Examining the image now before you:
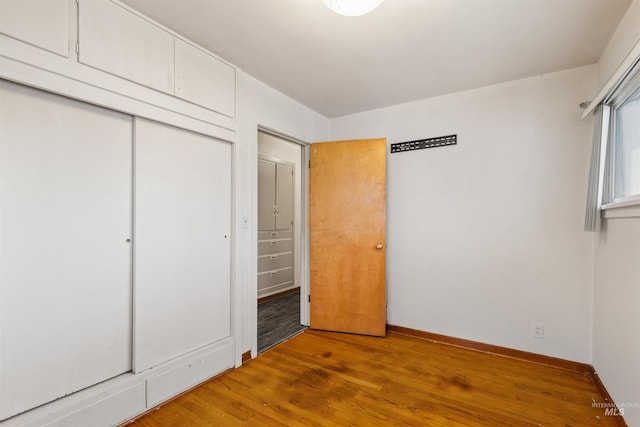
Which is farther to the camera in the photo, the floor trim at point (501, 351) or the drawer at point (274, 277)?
the drawer at point (274, 277)

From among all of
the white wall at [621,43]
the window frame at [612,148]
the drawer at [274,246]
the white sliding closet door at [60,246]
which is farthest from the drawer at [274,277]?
the white wall at [621,43]

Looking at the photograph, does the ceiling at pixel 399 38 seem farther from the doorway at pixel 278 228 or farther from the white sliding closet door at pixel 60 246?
the doorway at pixel 278 228

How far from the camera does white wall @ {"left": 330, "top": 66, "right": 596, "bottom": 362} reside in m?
2.30

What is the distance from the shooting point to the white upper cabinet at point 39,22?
1273mm

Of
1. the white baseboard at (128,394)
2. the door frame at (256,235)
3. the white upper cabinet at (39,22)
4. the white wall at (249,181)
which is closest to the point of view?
the white upper cabinet at (39,22)

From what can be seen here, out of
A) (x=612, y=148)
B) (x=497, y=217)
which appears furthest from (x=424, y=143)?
(x=612, y=148)

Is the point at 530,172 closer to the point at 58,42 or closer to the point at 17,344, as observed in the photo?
the point at 58,42

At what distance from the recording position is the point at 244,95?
2420 millimetres

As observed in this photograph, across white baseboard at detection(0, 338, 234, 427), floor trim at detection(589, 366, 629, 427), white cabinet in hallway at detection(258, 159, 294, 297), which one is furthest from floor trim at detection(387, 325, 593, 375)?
white cabinet in hallway at detection(258, 159, 294, 297)

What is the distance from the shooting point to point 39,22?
1355mm

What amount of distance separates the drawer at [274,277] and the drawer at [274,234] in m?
0.52

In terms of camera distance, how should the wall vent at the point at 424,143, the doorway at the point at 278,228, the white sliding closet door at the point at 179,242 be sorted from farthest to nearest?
the doorway at the point at 278,228 < the wall vent at the point at 424,143 < the white sliding closet door at the point at 179,242

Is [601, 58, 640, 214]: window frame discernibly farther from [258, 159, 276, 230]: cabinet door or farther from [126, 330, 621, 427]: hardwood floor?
[258, 159, 276, 230]: cabinet door

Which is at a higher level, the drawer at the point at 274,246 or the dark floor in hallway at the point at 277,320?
the drawer at the point at 274,246
